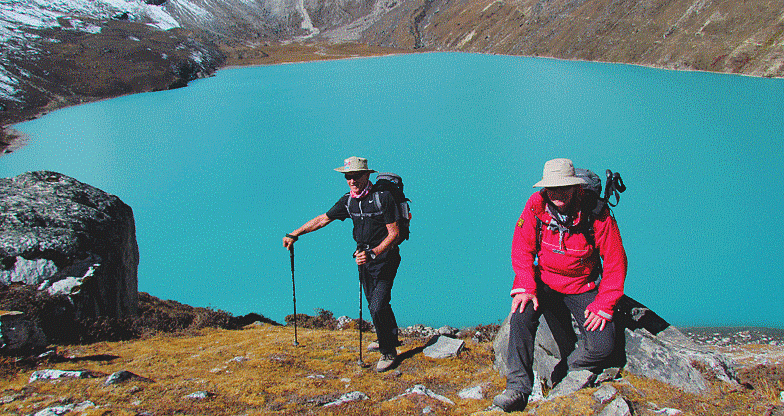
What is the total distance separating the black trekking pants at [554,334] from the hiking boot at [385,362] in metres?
1.93

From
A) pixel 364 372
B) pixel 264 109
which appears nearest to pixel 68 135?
pixel 264 109

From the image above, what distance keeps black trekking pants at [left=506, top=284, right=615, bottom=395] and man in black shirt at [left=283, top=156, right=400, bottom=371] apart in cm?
182

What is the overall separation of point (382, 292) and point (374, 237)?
73 centimetres

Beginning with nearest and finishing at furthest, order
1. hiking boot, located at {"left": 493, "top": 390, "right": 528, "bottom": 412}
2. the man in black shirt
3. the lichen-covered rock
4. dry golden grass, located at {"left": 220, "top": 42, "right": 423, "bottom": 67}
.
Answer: hiking boot, located at {"left": 493, "top": 390, "right": 528, "bottom": 412} → the lichen-covered rock → the man in black shirt → dry golden grass, located at {"left": 220, "top": 42, "right": 423, "bottom": 67}

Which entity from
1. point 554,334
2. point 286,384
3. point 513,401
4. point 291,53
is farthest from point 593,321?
point 291,53

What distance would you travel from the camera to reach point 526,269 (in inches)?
182

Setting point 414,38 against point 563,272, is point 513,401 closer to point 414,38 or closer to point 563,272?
point 563,272

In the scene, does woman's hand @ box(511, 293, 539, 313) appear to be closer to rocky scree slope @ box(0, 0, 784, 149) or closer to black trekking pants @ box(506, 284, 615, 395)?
black trekking pants @ box(506, 284, 615, 395)

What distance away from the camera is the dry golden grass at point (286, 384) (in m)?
3.95

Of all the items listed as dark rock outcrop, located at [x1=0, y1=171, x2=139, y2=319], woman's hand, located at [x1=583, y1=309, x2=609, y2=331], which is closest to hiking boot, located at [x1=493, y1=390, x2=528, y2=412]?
woman's hand, located at [x1=583, y1=309, x2=609, y2=331]

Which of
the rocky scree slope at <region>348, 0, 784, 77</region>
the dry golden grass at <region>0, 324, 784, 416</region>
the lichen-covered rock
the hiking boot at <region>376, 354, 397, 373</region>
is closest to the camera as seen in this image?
the dry golden grass at <region>0, 324, 784, 416</region>

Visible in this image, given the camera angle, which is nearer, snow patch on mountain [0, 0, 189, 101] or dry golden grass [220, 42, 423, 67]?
snow patch on mountain [0, 0, 189, 101]

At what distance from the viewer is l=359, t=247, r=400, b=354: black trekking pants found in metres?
5.75

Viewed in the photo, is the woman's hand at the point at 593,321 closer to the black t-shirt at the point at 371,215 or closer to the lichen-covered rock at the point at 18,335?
the black t-shirt at the point at 371,215
